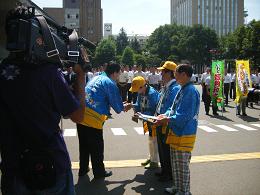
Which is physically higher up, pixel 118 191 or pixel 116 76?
pixel 116 76

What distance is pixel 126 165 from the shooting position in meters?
6.97

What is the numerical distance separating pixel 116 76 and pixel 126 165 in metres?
1.86

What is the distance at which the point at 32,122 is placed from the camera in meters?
2.40

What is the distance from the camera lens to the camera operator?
2377 mm

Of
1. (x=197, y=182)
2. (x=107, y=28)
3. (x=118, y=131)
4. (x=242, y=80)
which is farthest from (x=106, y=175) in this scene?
(x=107, y=28)

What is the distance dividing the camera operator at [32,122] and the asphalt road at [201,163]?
305cm

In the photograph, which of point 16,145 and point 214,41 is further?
point 214,41

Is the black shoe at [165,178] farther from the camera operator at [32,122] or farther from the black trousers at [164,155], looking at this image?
the camera operator at [32,122]

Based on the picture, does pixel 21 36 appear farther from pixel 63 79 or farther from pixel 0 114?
pixel 0 114

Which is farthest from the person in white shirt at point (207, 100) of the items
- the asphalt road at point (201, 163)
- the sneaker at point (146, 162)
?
the sneaker at point (146, 162)

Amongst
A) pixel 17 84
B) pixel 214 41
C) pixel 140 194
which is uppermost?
pixel 214 41

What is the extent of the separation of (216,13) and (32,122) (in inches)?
6641

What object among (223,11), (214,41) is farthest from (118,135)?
(223,11)

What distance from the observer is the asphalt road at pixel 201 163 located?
18.4ft
